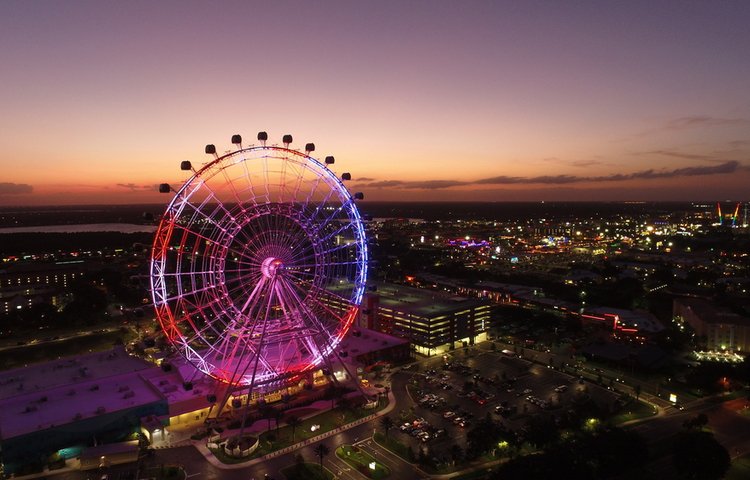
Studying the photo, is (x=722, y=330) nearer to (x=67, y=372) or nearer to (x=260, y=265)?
(x=260, y=265)

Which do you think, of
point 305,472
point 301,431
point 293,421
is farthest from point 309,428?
point 305,472

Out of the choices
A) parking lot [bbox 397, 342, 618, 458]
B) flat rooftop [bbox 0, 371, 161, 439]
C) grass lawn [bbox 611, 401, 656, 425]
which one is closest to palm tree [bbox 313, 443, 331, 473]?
parking lot [bbox 397, 342, 618, 458]

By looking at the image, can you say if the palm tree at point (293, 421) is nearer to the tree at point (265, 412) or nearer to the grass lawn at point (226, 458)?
the tree at point (265, 412)

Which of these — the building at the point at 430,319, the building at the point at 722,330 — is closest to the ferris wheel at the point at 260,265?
the building at the point at 430,319

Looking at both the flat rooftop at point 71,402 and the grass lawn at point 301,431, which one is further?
the flat rooftop at point 71,402

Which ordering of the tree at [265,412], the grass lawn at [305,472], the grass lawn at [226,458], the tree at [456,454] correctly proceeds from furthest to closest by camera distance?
the tree at [265,412] → the grass lawn at [226,458] → the tree at [456,454] → the grass lawn at [305,472]
